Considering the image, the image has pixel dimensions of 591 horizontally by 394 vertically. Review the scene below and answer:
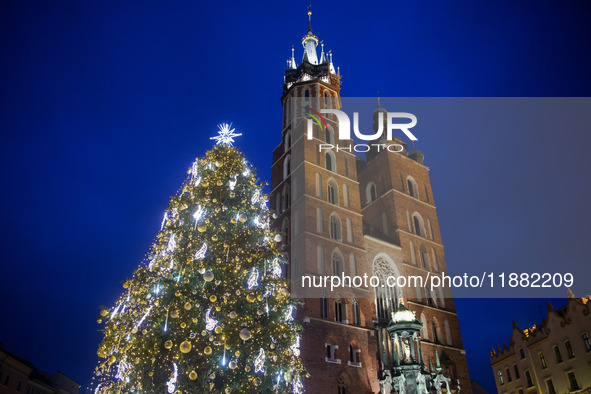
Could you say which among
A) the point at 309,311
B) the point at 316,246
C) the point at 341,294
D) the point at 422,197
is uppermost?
the point at 422,197

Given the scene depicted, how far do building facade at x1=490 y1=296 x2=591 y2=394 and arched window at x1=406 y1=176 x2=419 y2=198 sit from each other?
13.5m

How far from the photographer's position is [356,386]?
903 inches

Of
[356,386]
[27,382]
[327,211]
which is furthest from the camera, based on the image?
[27,382]

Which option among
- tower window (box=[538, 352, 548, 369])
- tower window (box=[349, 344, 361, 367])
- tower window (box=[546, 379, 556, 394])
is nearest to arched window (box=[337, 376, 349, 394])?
tower window (box=[349, 344, 361, 367])

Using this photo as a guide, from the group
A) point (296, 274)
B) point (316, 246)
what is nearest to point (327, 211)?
point (316, 246)

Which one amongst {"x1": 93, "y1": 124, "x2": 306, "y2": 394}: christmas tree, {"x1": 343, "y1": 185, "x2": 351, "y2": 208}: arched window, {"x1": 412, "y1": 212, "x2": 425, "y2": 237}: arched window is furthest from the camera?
{"x1": 412, "y1": 212, "x2": 425, "y2": 237}: arched window

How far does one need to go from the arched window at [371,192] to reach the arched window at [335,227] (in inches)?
326

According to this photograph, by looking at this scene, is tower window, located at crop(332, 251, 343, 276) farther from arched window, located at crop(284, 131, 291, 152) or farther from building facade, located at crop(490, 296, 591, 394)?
building facade, located at crop(490, 296, 591, 394)

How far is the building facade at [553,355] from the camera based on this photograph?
26062mm

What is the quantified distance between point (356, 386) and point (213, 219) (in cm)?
1595

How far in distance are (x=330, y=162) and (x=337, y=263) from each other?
9.40 metres

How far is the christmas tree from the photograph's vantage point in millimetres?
10289

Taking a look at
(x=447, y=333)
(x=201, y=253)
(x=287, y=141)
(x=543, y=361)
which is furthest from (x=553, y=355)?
(x=201, y=253)

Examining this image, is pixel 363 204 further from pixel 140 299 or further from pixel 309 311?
pixel 140 299
